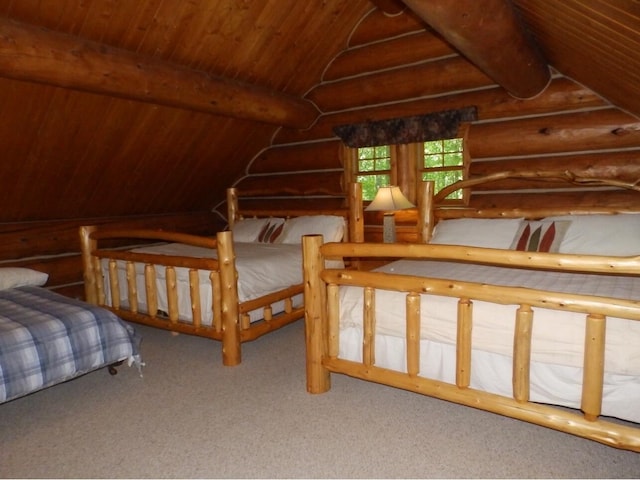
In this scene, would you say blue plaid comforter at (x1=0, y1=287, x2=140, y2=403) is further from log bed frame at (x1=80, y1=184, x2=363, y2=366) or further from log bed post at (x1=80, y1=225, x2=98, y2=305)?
log bed post at (x1=80, y1=225, x2=98, y2=305)

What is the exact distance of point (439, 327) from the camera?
7.06ft

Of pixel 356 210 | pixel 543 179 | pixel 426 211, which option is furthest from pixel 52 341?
pixel 543 179

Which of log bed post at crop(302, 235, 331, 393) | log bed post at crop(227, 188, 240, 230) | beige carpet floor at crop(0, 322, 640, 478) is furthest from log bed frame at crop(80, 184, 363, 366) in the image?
log bed post at crop(227, 188, 240, 230)

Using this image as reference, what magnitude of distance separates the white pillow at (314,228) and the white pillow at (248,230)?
0.35m

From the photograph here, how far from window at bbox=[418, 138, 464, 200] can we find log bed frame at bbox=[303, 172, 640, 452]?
2.47 metres

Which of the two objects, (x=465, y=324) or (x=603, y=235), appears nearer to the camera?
(x=465, y=324)

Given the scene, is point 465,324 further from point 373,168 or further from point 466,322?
point 373,168

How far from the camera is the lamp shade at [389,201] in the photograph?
413 cm

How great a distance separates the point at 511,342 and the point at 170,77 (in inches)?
122

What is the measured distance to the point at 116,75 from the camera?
3.18 m

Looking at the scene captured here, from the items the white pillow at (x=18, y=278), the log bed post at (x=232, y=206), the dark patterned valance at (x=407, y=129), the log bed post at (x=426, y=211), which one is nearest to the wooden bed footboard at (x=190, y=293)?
the white pillow at (x=18, y=278)

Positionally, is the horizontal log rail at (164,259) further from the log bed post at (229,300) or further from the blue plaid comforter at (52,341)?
the blue plaid comforter at (52,341)

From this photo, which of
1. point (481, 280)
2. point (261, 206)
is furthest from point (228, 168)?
point (481, 280)

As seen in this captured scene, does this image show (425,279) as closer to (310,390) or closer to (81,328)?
(310,390)
